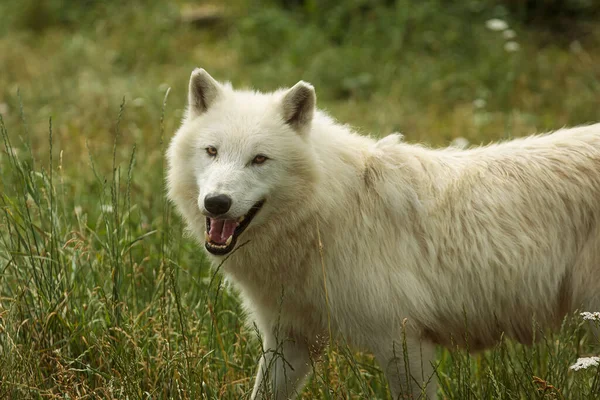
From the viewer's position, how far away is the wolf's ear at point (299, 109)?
3.66 meters

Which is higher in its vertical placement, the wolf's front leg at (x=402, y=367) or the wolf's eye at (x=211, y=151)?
the wolf's eye at (x=211, y=151)

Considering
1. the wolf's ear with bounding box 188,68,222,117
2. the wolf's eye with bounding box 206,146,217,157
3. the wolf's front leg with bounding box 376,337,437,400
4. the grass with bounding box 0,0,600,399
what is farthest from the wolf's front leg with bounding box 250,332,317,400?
the wolf's ear with bounding box 188,68,222,117

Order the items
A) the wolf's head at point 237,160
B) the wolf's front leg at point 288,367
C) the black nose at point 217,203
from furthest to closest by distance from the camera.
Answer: the wolf's front leg at point 288,367 → the wolf's head at point 237,160 → the black nose at point 217,203

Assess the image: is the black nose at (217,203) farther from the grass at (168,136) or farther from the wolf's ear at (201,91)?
the wolf's ear at (201,91)

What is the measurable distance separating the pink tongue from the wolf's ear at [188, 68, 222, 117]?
0.66m

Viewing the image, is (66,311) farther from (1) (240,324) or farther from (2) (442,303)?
(2) (442,303)

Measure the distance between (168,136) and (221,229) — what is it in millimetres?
4453

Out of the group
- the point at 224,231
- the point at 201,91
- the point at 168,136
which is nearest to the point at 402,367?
the point at 224,231

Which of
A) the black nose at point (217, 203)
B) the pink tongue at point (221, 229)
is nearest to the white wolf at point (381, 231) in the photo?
the pink tongue at point (221, 229)

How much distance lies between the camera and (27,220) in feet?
13.2

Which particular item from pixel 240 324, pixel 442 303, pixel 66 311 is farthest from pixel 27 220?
pixel 442 303

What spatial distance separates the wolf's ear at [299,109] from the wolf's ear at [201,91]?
0.37m

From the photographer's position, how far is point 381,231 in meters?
3.69

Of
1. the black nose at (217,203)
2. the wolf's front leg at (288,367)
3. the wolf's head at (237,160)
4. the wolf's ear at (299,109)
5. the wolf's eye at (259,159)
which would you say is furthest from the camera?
the wolf's front leg at (288,367)
